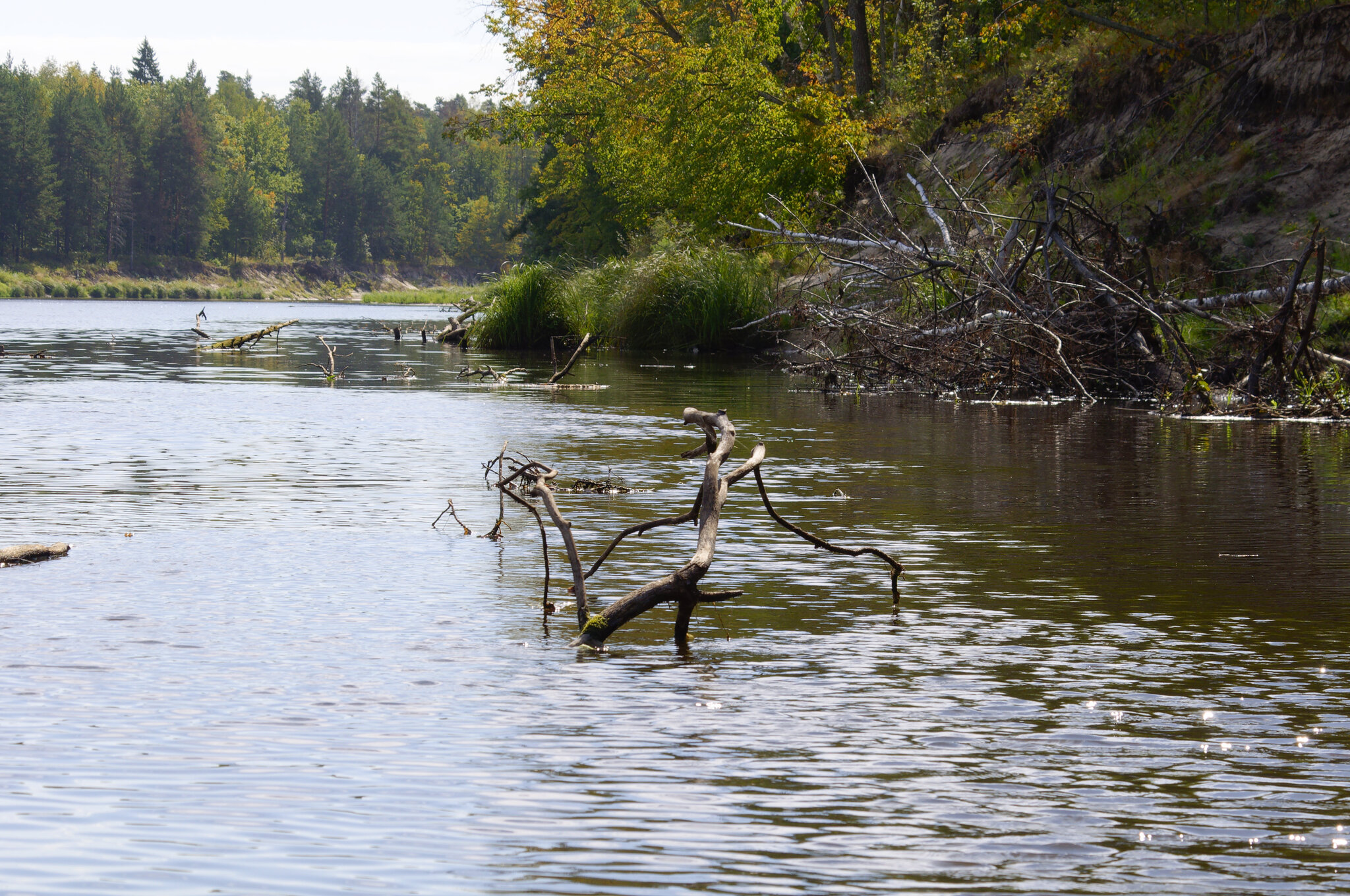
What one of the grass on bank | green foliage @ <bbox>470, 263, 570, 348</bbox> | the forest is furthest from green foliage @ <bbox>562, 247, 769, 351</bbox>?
the forest

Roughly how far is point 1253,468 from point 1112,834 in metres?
9.94

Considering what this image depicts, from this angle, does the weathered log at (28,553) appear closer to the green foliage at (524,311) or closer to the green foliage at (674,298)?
the green foliage at (674,298)

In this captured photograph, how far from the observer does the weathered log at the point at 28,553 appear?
8633 millimetres

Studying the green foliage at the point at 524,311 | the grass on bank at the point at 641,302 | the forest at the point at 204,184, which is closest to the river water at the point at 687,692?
the grass on bank at the point at 641,302

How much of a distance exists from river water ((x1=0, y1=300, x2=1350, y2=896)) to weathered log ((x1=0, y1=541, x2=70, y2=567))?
17cm

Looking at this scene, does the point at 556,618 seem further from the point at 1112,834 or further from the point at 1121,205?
the point at 1121,205

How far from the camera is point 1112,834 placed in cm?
444

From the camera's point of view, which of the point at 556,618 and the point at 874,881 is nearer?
the point at 874,881

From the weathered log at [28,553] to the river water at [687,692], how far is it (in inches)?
6.6

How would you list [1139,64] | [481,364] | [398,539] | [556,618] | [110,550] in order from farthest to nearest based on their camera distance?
[481,364], [1139,64], [398,539], [110,550], [556,618]

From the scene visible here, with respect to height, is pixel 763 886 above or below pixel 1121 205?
below

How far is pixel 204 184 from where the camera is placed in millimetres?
156250

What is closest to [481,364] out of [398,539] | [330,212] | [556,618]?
[398,539]

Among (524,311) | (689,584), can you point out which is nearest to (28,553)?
(689,584)
